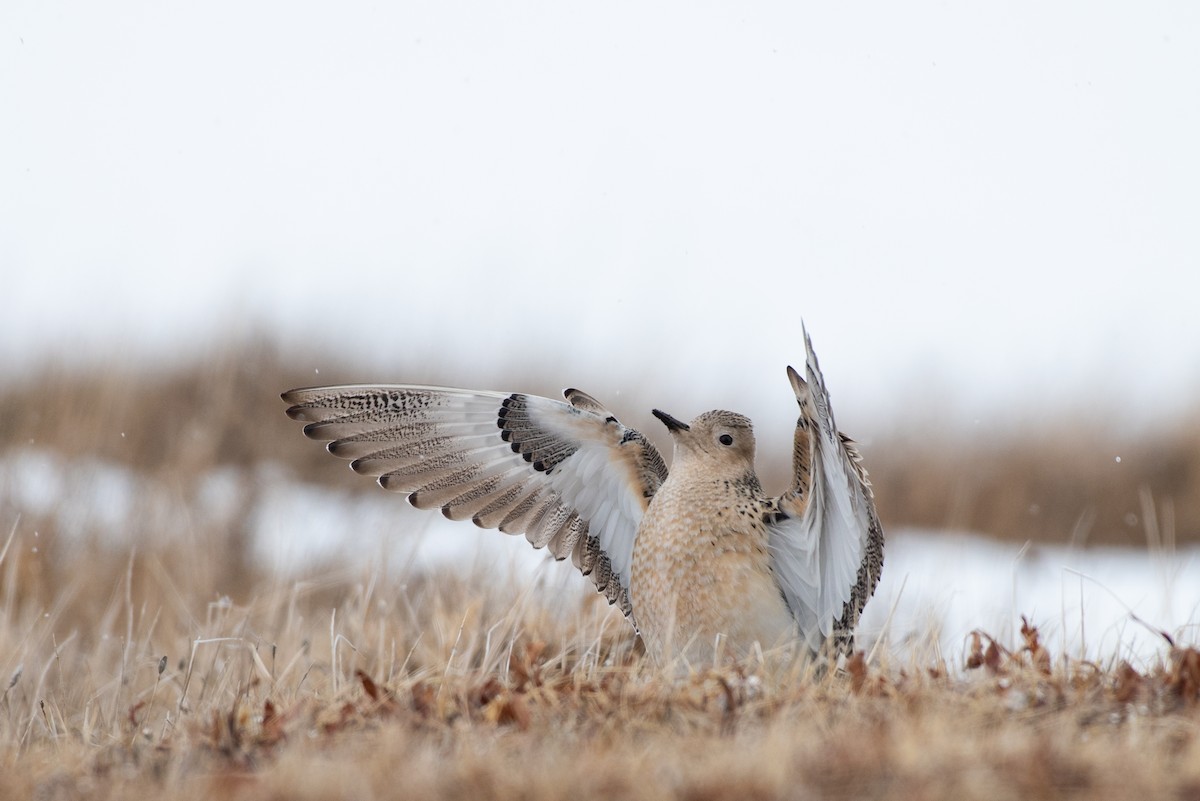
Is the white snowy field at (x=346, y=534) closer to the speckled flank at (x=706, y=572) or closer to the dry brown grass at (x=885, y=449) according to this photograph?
the dry brown grass at (x=885, y=449)

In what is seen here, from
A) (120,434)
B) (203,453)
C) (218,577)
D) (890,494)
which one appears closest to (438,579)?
(218,577)

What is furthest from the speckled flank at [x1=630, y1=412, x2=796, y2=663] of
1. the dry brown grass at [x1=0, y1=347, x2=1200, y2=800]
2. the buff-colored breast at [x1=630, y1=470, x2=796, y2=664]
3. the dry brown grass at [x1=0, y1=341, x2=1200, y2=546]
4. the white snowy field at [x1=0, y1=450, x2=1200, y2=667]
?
the dry brown grass at [x1=0, y1=341, x2=1200, y2=546]

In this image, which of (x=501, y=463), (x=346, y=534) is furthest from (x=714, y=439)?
(x=346, y=534)

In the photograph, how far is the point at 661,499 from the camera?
4.94 meters

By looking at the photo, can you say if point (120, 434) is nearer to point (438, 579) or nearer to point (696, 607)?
point (438, 579)

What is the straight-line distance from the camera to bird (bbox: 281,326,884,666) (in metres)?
4.67

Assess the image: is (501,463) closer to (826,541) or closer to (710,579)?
A: (710,579)

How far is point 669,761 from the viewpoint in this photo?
3.08 metres

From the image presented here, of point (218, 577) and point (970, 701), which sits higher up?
point (970, 701)

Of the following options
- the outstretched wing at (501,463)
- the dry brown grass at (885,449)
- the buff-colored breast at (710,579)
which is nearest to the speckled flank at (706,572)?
the buff-colored breast at (710,579)

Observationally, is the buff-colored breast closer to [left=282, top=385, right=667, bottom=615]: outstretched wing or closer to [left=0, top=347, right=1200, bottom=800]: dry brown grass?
[left=0, top=347, right=1200, bottom=800]: dry brown grass

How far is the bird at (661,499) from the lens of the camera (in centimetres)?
467

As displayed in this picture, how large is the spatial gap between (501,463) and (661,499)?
0.83m

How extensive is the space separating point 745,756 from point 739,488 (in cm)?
197
